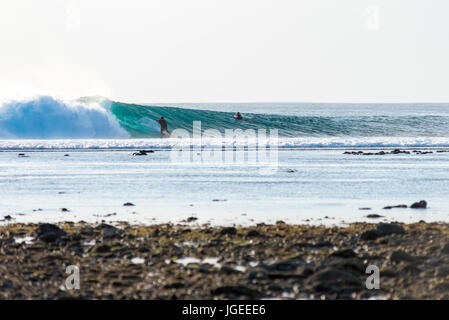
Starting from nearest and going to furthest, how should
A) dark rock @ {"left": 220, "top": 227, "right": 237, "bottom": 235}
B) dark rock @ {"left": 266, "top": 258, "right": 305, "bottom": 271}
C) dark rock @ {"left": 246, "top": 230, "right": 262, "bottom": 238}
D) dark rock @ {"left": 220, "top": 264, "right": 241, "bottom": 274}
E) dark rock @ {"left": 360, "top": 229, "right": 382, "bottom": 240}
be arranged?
dark rock @ {"left": 220, "top": 264, "right": 241, "bottom": 274} → dark rock @ {"left": 266, "top": 258, "right": 305, "bottom": 271} → dark rock @ {"left": 360, "top": 229, "right": 382, "bottom": 240} → dark rock @ {"left": 246, "top": 230, "right": 262, "bottom": 238} → dark rock @ {"left": 220, "top": 227, "right": 237, "bottom": 235}

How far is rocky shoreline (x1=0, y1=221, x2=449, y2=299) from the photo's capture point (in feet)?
25.4

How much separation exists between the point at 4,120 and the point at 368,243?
1876 inches

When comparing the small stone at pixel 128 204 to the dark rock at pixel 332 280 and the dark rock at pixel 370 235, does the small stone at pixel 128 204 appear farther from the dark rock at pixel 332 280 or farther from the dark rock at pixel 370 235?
the dark rock at pixel 332 280

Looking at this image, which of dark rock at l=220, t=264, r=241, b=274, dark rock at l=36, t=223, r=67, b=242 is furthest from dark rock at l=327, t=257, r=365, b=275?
dark rock at l=36, t=223, r=67, b=242

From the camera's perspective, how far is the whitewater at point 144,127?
143ft

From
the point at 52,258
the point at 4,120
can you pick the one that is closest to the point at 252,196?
the point at 52,258

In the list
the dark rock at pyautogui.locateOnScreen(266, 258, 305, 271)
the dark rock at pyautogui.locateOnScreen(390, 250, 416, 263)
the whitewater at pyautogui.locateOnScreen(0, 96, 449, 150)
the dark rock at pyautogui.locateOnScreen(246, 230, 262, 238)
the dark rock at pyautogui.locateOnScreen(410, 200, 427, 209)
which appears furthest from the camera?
the whitewater at pyautogui.locateOnScreen(0, 96, 449, 150)

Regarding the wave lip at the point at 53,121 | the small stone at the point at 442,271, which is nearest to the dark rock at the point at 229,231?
the small stone at the point at 442,271

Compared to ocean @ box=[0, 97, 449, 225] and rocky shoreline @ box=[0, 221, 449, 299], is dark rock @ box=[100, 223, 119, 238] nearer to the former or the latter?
rocky shoreline @ box=[0, 221, 449, 299]

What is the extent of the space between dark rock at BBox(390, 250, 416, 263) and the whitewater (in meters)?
A: 32.7

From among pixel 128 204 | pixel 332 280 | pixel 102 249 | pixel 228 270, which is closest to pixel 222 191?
pixel 128 204

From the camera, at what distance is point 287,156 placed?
32.5m

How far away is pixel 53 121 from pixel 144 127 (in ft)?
23.8
